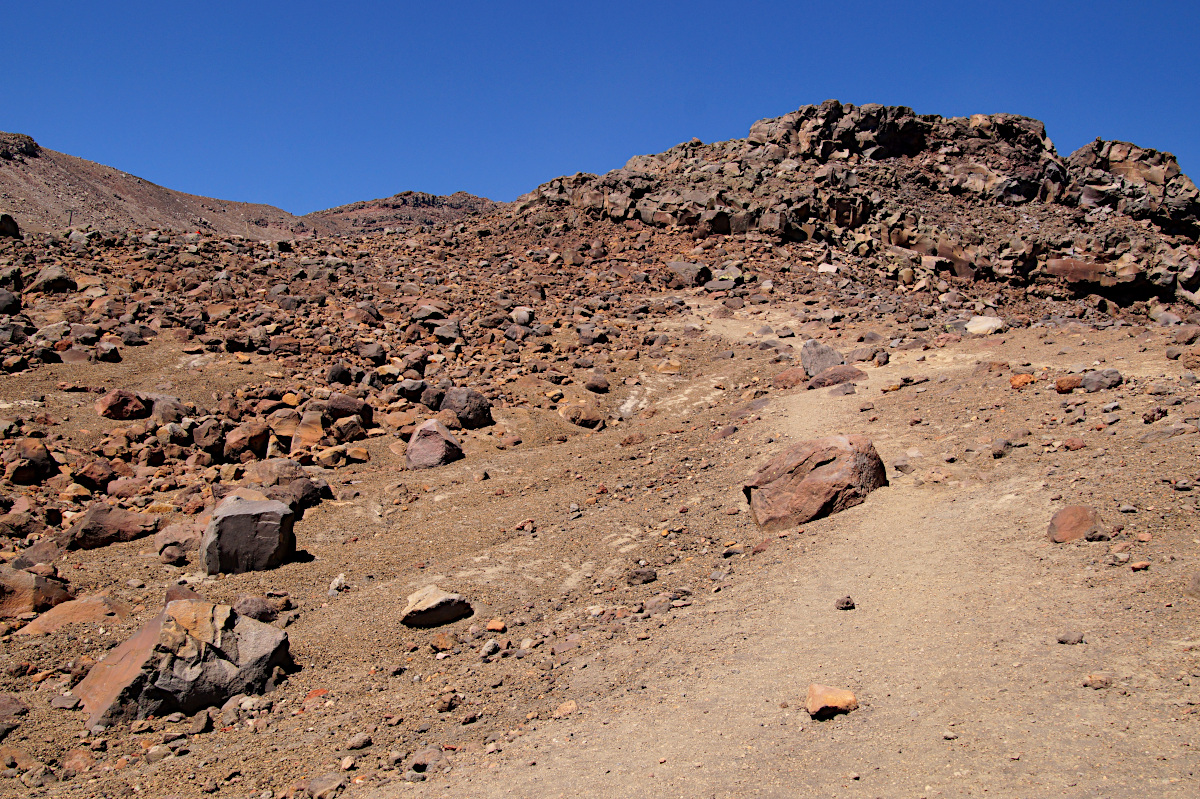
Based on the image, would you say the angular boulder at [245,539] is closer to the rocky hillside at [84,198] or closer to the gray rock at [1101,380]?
the gray rock at [1101,380]

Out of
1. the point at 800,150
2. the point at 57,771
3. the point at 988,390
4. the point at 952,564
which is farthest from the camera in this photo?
the point at 800,150

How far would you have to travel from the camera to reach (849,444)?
6363 mm

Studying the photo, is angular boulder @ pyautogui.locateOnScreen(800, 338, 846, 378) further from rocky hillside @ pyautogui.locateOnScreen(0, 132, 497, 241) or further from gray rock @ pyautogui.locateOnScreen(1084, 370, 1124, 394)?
rocky hillside @ pyautogui.locateOnScreen(0, 132, 497, 241)

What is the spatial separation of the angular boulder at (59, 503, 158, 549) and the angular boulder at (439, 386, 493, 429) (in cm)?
433

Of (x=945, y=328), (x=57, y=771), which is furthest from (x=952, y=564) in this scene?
(x=945, y=328)

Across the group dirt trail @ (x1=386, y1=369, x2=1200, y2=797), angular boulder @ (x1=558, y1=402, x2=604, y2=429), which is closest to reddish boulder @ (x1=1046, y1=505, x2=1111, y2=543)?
dirt trail @ (x1=386, y1=369, x2=1200, y2=797)

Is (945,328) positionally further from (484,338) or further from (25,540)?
(25,540)

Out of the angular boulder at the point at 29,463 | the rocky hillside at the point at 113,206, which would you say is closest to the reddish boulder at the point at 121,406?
the angular boulder at the point at 29,463

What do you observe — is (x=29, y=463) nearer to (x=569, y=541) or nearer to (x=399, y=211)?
(x=569, y=541)

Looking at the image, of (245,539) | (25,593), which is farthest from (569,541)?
(25,593)

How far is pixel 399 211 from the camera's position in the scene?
213 feet

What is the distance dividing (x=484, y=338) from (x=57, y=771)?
995cm

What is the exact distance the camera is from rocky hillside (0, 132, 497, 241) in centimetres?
3431

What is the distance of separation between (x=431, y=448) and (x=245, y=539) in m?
3.32
